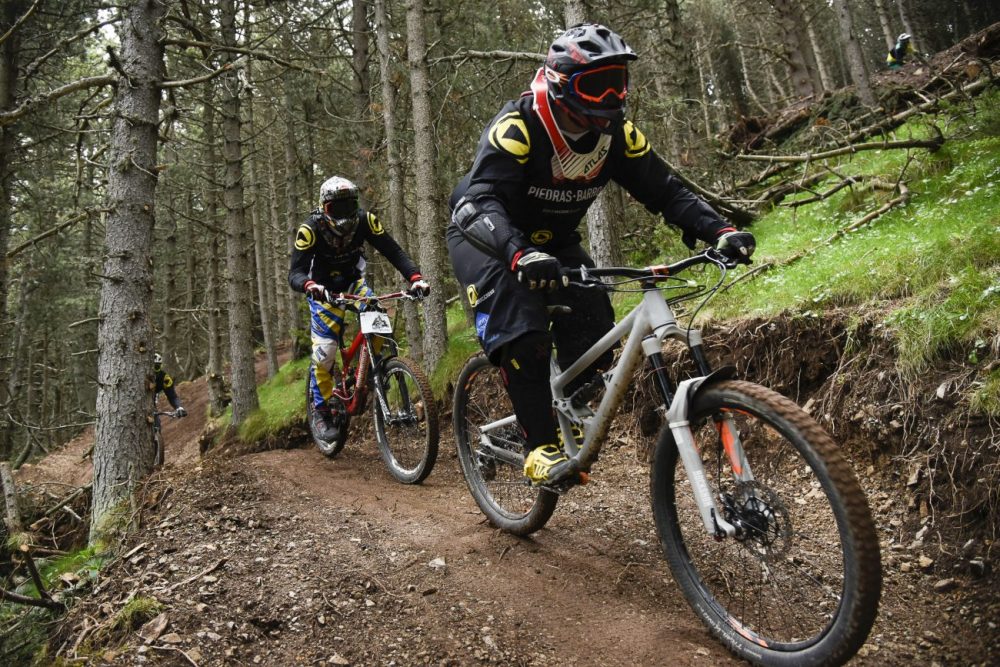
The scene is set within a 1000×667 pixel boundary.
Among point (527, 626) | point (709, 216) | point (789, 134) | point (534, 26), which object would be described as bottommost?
point (527, 626)

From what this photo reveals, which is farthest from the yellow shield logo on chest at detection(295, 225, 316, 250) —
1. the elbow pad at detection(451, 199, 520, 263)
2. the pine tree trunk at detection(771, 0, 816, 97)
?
the pine tree trunk at detection(771, 0, 816, 97)

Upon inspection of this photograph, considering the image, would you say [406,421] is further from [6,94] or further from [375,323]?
[6,94]

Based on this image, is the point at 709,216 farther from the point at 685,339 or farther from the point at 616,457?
the point at 616,457

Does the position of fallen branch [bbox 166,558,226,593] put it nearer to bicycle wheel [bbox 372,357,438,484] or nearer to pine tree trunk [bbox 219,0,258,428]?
bicycle wheel [bbox 372,357,438,484]

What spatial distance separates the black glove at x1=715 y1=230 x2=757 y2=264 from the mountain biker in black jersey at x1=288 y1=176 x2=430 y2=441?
346 centimetres

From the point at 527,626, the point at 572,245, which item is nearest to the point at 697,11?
the point at 572,245

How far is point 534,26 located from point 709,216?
1156 centimetres

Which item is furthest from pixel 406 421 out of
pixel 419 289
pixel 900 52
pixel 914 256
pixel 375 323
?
pixel 900 52

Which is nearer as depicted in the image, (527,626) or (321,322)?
(527,626)

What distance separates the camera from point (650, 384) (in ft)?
18.1

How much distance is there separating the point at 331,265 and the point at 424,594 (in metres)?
4.34

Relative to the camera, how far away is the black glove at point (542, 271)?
2795 mm

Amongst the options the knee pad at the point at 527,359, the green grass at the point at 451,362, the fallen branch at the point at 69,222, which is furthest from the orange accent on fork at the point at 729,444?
the fallen branch at the point at 69,222

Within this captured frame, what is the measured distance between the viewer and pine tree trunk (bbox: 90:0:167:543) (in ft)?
19.5
